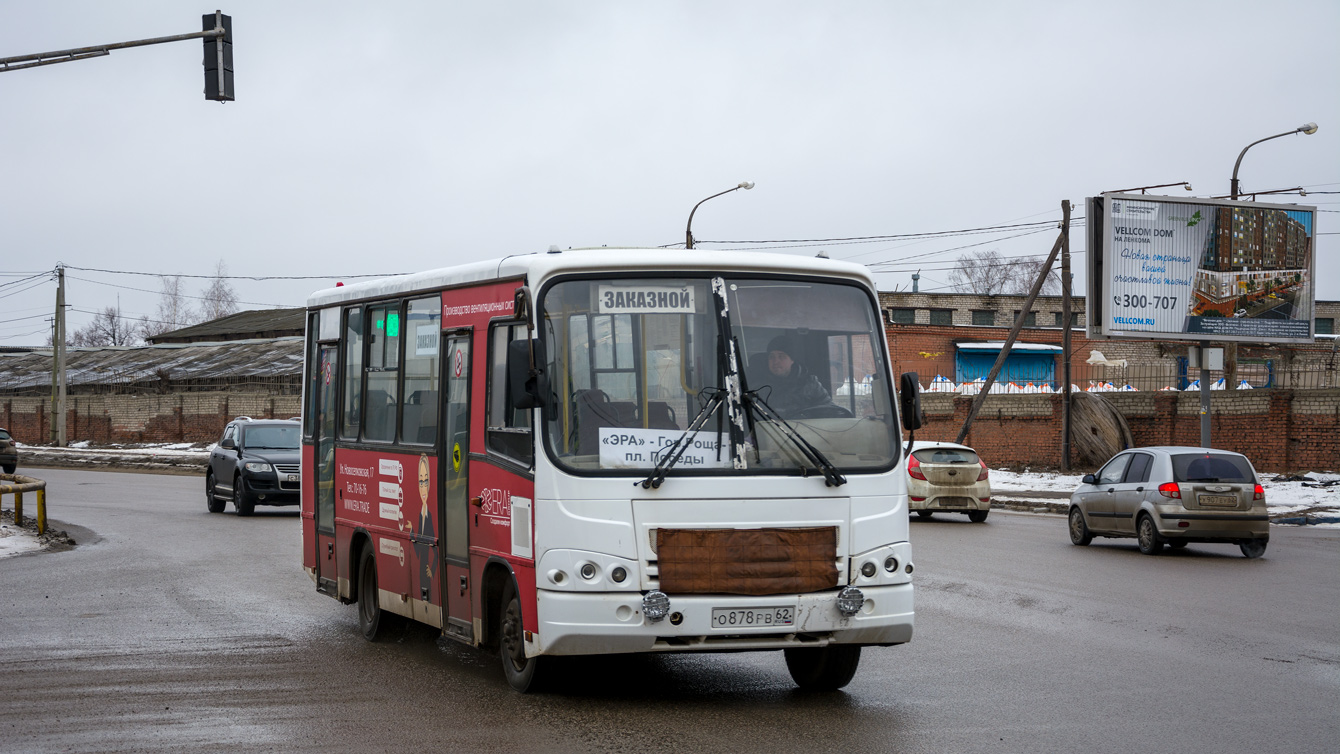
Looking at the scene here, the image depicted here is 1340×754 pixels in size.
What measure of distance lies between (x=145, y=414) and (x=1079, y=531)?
197 ft

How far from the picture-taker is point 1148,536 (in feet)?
63.7

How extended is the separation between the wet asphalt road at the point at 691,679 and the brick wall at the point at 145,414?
5211cm

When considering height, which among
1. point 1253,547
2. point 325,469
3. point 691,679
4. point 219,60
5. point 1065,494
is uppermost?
point 219,60

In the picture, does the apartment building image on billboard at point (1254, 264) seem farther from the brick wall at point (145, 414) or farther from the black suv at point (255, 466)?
the brick wall at point (145, 414)

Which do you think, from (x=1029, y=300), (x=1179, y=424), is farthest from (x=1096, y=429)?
(x=1029, y=300)

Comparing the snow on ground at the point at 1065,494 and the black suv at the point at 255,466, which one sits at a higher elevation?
the black suv at the point at 255,466

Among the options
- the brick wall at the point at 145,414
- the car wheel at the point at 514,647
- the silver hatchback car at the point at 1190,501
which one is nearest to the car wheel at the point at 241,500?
the silver hatchback car at the point at 1190,501

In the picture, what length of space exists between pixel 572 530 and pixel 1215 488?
13.4 metres

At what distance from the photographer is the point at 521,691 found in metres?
8.64

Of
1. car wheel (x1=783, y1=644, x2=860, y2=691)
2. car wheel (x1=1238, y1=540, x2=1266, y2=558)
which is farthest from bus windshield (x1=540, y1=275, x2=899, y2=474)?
car wheel (x1=1238, y1=540, x2=1266, y2=558)

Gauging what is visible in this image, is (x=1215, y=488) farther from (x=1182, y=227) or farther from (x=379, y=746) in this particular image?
(x=1182, y=227)

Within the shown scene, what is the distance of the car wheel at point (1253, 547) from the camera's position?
62.3ft

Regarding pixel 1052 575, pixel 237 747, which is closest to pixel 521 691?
pixel 237 747

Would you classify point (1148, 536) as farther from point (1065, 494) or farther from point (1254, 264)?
point (1254, 264)
